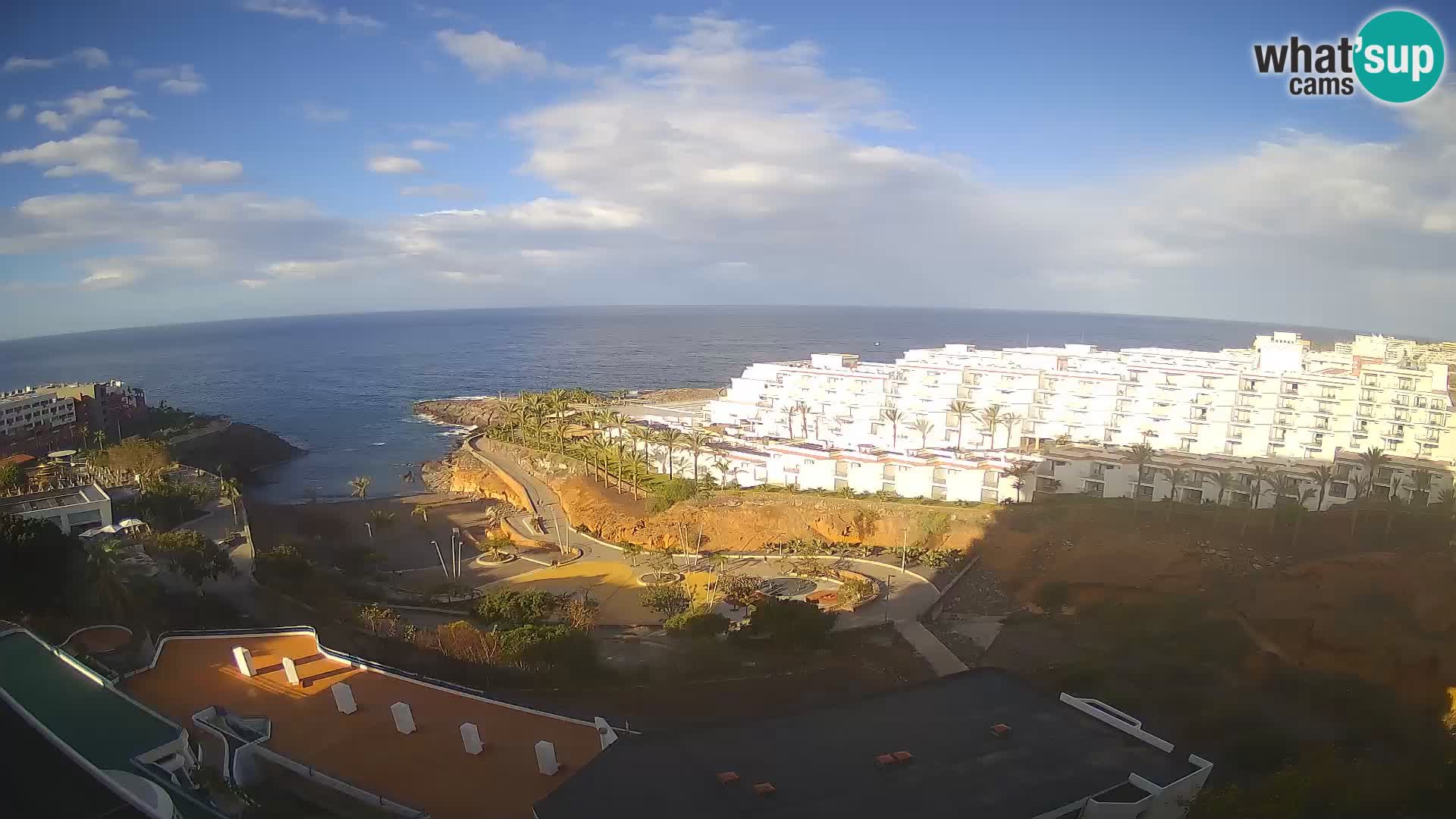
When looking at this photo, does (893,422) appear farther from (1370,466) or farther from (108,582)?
(108,582)

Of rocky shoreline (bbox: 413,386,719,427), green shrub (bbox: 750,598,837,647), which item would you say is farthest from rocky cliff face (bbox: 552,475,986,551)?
rocky shoreline (bbox: 413,386,719,427)

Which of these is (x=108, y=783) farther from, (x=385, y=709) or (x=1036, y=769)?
(x=1036, y=769)

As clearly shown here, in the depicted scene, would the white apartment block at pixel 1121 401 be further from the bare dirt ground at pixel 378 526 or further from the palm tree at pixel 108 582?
the palm tree at pixel 108 582

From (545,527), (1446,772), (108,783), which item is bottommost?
(545,527)

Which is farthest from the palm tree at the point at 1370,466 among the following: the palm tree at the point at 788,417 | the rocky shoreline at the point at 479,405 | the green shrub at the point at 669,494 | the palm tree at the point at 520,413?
the rocky shoreline at the point at 479,405

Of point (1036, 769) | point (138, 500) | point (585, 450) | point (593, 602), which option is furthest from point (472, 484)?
point (1036, 769)

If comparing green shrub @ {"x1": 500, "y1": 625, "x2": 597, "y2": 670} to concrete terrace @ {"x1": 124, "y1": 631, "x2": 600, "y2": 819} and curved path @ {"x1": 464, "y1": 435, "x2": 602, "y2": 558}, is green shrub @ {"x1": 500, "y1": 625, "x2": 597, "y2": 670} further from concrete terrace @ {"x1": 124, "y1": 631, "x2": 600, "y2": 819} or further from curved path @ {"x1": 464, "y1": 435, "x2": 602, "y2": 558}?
curved path @ {"x1": 464, "y1": 435, "x2": 602, "y2": 558}
